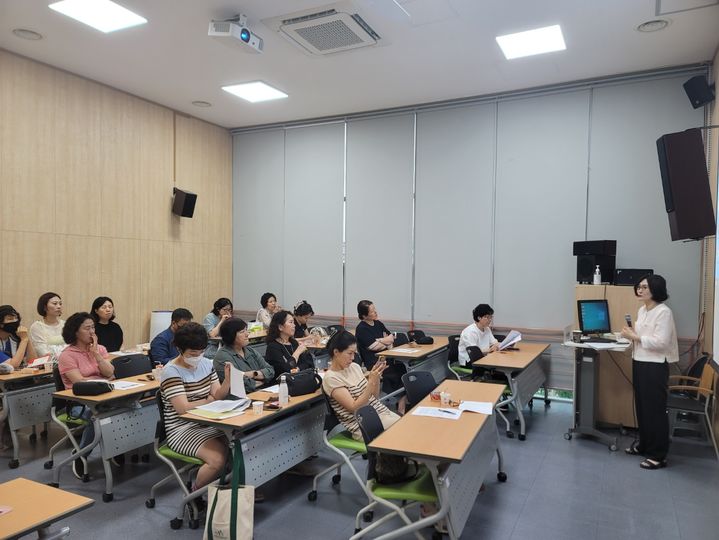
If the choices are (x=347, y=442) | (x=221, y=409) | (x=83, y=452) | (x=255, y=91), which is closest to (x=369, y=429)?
(x=347, y=442)

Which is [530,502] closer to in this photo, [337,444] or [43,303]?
[337,444]

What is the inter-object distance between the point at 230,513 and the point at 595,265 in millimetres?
4829

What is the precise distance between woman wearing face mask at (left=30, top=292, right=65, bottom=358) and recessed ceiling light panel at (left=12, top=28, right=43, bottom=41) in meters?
2.78

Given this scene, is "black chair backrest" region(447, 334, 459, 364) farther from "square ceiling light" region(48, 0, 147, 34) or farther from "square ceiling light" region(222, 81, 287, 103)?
"square ceiling light" region(48, 0, 147, 34)

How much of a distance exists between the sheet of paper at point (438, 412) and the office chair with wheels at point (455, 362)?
288 cm

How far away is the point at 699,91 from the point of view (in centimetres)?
565

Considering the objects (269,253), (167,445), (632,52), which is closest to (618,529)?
(167,445)

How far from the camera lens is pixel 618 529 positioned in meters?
3.44

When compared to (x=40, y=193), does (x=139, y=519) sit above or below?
below

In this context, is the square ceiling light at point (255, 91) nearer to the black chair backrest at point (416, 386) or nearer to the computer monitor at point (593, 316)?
the black chair backrest at point (416, 386)

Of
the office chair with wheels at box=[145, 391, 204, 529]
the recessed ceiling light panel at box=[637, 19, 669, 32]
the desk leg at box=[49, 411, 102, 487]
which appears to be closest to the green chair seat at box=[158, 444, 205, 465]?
the office chair with wheels at box=[145, 391, 204, 529]

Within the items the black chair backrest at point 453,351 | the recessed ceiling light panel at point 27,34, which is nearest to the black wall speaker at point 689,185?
the black chair backrest at point 453,351

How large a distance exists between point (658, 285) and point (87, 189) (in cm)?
681

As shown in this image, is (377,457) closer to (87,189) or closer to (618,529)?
(618,529)
